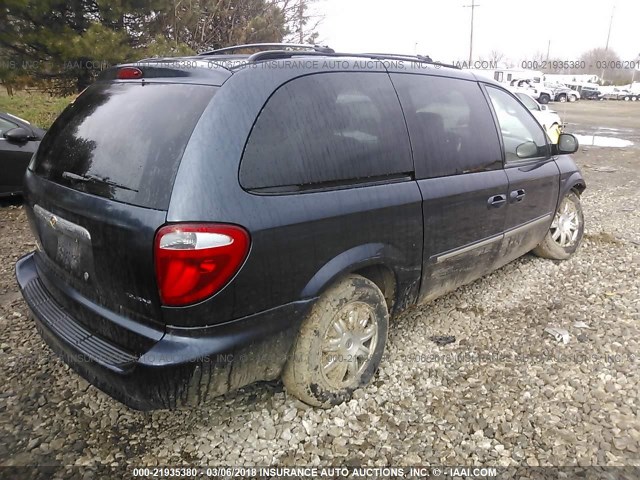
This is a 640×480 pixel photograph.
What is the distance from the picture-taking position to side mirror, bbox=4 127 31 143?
18.4 feet

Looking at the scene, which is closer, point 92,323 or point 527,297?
point 92,323

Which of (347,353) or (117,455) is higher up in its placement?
(347,353)

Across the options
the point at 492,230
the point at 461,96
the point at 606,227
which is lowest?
the point at 606,227

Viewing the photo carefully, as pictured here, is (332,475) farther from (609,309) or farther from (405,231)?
(609,309)

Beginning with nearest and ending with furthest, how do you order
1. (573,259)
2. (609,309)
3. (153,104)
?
1. (153,104)
2. (609,309)
3. (573,259)

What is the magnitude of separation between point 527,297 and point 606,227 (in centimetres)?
268

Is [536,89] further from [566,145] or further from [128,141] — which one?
[128,141]

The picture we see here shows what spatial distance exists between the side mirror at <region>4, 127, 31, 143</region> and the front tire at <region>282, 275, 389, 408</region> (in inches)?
200

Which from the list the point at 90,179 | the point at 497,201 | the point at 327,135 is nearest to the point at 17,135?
the point at 90,179

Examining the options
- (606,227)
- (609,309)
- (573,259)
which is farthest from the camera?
(606,227)

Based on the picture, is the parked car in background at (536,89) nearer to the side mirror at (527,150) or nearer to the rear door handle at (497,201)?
the side mirror at (527,150)

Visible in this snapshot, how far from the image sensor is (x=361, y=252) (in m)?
2.38

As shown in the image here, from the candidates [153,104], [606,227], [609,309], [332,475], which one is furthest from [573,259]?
[153,104]

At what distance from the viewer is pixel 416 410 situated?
8.37 feet
